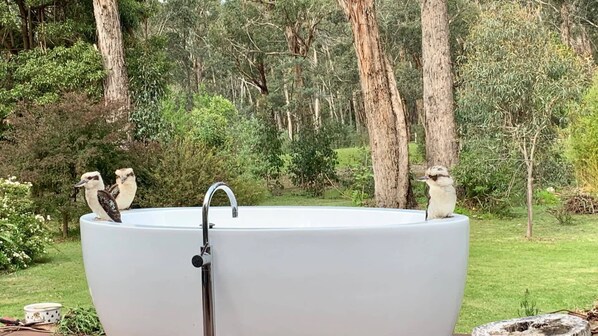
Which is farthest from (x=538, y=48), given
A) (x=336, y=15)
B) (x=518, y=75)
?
(x=336, y=15)

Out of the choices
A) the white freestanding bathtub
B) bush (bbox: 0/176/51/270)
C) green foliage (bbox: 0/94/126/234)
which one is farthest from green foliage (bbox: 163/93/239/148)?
the white freestanding bathtub

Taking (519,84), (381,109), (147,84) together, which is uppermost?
(147,84)

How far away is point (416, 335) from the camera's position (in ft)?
4.58

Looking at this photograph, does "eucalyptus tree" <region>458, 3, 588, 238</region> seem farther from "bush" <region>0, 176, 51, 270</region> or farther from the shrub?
"bush" <region>0, 176, 51, 270</region>

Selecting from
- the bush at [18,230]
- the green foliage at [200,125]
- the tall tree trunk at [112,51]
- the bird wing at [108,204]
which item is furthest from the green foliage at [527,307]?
the tall tree trunk at [112,51]

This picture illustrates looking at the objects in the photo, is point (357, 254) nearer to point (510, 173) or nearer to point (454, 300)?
point (454, 300)

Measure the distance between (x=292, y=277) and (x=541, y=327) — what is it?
2.30 ft

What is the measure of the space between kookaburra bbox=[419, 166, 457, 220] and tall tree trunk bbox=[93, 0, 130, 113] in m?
6.11

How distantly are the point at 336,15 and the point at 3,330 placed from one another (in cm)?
1114

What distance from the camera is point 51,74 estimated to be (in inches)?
293

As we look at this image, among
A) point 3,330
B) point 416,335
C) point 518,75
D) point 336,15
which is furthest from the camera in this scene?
point 336,15

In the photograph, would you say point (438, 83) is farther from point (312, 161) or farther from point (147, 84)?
point (147, 84)

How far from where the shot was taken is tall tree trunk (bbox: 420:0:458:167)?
717 cm

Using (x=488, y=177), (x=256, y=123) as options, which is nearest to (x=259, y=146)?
(x=256, y=123)
